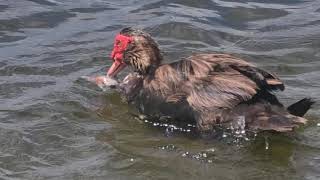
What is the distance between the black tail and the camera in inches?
276

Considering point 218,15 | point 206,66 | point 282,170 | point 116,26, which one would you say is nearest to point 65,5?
point 116,26

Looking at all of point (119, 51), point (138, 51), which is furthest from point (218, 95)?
point (119, 51)

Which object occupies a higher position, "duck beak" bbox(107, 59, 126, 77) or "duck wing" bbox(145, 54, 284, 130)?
"duck wing" bbox(145, 54, 284, 130)

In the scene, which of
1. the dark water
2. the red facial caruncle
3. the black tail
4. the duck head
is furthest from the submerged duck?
the red facial caruncle

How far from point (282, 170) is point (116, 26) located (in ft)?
16.2

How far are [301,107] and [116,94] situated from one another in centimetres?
226

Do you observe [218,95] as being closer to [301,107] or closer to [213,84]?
[213,84]

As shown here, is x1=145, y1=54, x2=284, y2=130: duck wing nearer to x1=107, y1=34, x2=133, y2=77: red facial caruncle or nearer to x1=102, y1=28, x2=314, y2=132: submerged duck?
x1=102, y1=28, x2=314, y2=132: submerged duck

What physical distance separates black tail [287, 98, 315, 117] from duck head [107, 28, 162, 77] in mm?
1510

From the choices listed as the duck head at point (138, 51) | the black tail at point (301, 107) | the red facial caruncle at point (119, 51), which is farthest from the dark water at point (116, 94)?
the duck head at point (138, 51)

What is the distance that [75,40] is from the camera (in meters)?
10.2

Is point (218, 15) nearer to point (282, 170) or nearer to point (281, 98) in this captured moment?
point (281, 98)

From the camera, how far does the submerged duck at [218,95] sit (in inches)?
270

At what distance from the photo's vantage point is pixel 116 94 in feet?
28.1
